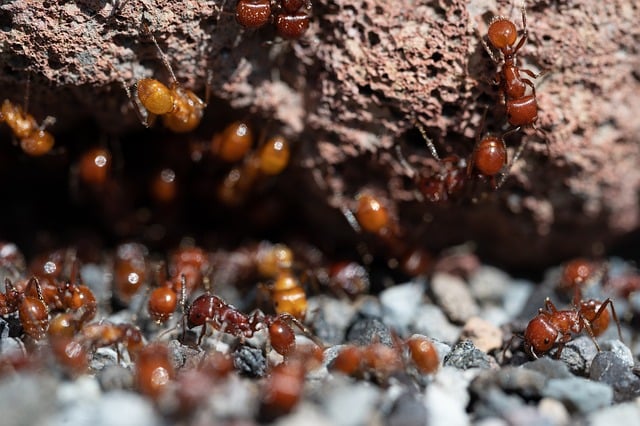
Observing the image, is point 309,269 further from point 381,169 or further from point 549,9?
point 549,9

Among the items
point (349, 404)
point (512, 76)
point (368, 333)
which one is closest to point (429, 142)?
point (512, 76)

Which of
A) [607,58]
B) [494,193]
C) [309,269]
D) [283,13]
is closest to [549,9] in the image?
[607,58]

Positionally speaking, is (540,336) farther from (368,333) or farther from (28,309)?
(28,309)

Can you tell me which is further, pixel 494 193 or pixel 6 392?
pixel 494 193

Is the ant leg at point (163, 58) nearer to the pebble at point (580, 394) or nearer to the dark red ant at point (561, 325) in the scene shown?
the dark red ant at point (561, 325)

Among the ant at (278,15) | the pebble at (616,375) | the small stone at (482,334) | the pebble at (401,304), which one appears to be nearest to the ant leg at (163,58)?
the ant at (278,15)
